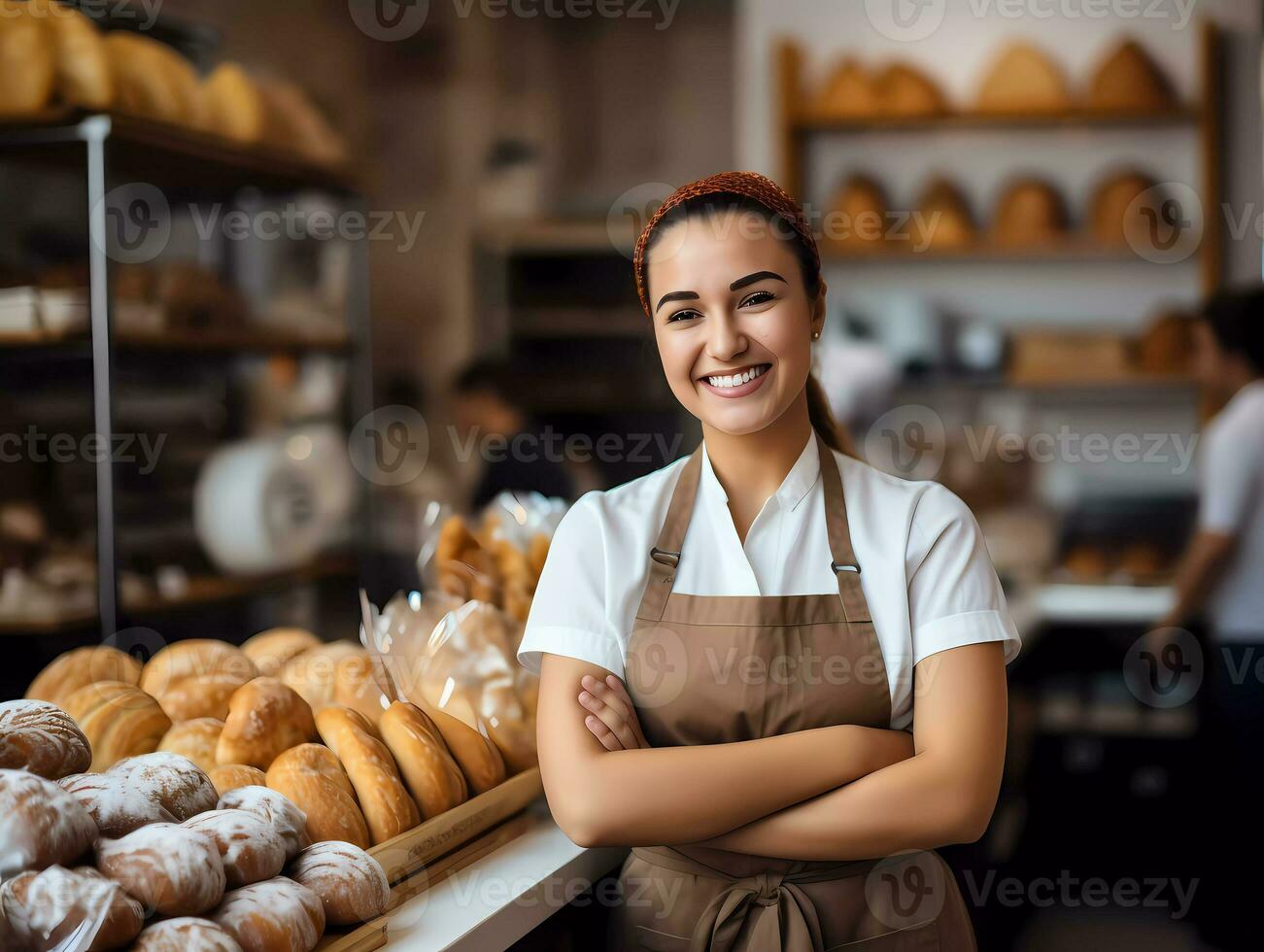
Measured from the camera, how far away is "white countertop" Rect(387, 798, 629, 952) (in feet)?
3.42

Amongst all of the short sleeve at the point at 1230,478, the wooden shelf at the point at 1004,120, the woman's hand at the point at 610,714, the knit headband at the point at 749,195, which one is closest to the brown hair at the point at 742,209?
the knit headband at the point at 749,195

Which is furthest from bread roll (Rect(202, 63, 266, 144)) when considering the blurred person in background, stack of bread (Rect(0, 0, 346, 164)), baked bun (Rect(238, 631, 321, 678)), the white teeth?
the white teeth

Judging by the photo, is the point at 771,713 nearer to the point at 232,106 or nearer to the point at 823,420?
the point at 823,420

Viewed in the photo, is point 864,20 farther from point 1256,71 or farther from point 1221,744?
point 1221,744

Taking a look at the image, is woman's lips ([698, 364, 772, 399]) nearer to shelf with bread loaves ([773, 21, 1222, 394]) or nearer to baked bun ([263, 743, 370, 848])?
baked bun ([263, 743, 370, 848])

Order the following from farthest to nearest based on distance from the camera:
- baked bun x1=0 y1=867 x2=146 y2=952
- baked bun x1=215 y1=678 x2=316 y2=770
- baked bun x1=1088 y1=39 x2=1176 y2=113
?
baked bun x1=1088 y1=39 x2=1176 y2=113
baked bun x1=215 y1=678 x2=316 y2=770
baked bun x1=0 y1=867 x2=146 y2=952

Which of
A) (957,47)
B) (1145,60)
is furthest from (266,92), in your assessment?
(1145,60)

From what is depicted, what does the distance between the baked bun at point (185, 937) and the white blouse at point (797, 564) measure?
402 mm

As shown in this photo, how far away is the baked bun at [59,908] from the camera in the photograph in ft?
2.55

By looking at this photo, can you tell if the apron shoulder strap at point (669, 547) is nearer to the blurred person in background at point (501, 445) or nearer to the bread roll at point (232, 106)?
the blurred person in background at point (501, 445)

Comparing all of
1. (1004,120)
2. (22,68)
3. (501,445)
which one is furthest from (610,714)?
(1004,120)

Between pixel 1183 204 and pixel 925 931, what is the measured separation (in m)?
3.46

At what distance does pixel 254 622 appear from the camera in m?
3.72

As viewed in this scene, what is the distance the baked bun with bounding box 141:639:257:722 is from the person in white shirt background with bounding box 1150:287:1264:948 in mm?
2307
